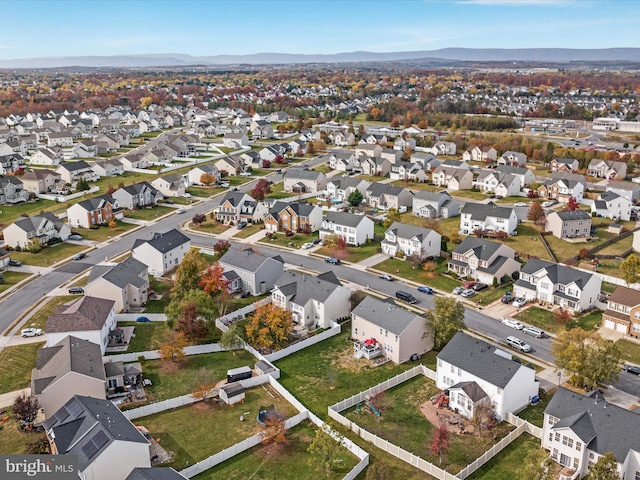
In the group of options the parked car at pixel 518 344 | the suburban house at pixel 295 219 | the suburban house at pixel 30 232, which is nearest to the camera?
the parked car at pixel 518 344

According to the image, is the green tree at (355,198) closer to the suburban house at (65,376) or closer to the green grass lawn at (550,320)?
the green grass lawn at (550,320)

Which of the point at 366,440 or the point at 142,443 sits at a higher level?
the point at 142,443

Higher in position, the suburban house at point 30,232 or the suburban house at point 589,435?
the suburban house at point 30,232

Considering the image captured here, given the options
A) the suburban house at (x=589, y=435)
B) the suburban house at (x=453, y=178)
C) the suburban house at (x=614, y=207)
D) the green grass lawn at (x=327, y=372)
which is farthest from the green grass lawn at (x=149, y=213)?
the suburban house at (x=614, y=207)

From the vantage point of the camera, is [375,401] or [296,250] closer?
[375,401]

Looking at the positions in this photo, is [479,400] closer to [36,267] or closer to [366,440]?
[366,440]

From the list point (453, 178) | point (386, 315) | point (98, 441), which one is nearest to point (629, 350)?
point (386, 315)

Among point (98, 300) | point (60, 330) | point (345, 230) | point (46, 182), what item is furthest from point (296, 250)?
point (46, 182)
